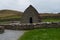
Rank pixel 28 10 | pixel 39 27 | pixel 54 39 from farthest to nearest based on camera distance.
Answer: pixel 28 10
pixel 39 27
pixel 54 39

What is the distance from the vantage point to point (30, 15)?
48.3 m

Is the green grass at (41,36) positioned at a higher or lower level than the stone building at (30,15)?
lower

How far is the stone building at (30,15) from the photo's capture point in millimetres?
A: 47500

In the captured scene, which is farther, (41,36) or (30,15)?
(30,15)

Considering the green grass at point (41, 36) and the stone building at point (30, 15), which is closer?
the green grass at point (41, 36)

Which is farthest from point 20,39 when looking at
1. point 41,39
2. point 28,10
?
point 28,10

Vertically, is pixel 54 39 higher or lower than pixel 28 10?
lower

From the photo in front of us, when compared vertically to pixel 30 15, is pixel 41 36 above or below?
below

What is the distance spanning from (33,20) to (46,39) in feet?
88.3

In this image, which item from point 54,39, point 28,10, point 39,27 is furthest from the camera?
point 28,10

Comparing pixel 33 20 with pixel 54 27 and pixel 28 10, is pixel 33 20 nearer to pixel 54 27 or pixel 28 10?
pixel 28 10

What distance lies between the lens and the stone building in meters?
47.5

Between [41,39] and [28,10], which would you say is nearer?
[41,39]

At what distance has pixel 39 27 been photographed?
33.4m
